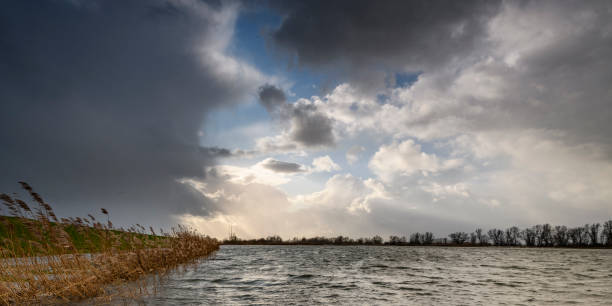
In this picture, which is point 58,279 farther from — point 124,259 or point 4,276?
point 124,259

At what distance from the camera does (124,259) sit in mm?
19938

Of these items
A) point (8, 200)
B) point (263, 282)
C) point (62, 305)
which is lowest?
point (263, 282)

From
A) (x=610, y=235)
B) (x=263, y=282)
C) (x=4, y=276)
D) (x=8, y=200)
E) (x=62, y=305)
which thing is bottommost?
(x=610, y=235)

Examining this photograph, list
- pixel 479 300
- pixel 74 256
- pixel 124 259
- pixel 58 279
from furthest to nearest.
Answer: pixel 124 259 → pixel 479 300 → pixel 74 256 → pixel 58 279

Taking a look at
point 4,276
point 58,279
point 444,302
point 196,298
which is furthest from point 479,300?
point 4,276

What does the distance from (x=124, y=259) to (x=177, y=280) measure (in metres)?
3.55

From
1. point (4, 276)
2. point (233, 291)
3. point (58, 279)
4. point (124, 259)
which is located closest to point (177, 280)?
point (124, 259)

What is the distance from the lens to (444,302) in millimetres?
15578

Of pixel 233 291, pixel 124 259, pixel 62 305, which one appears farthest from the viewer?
pixel 124 259

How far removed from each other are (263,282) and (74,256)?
11.6 m

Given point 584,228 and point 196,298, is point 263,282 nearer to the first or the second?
point 196,298

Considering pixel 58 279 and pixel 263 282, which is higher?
pixel 58 279

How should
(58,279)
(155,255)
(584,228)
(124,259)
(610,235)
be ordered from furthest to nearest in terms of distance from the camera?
(584,228) → (610,235) → (155,255) → (124,259) → (58,279)

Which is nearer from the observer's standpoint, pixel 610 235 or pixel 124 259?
pixel 124 259
